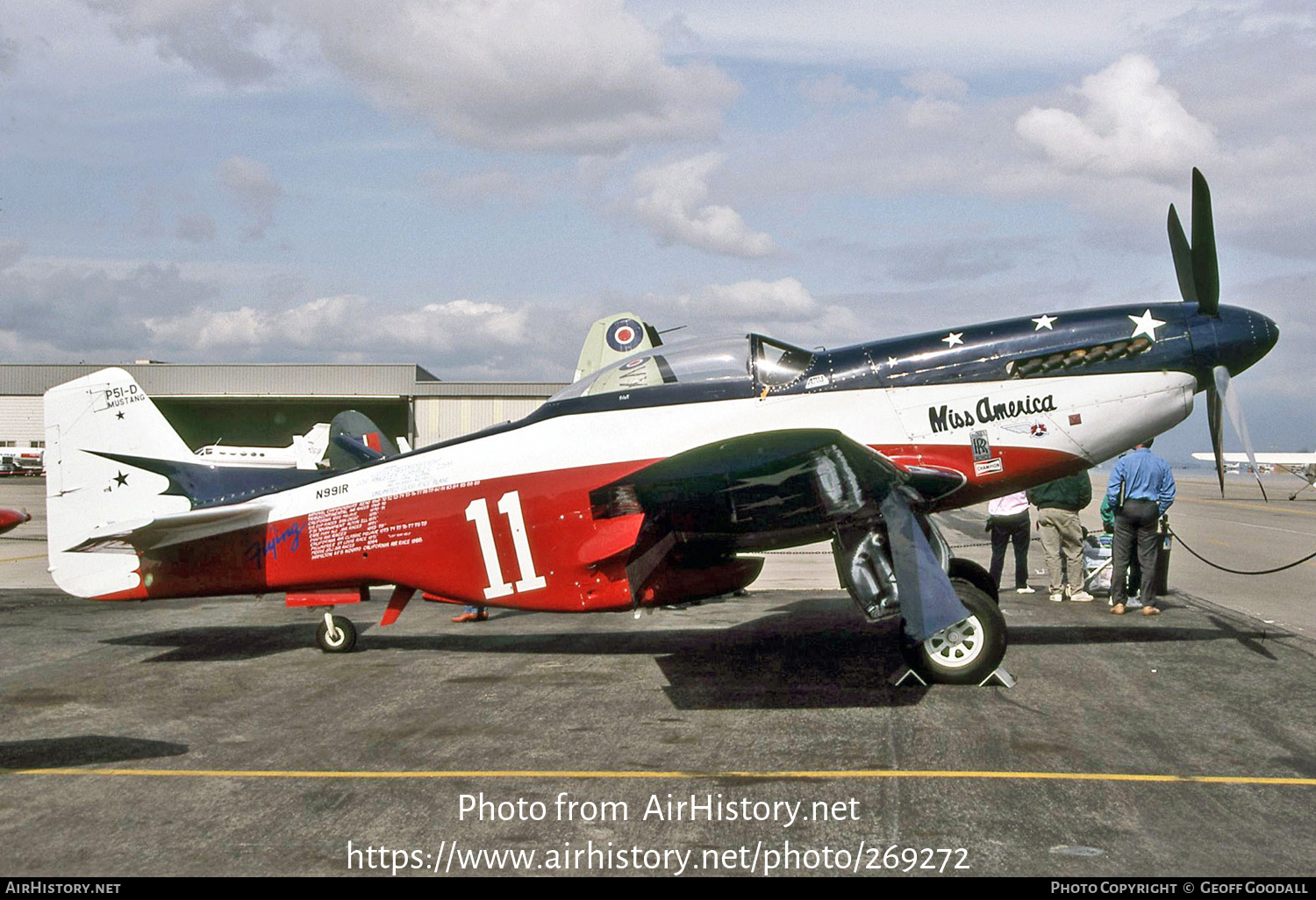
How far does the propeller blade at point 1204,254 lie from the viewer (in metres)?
7.72

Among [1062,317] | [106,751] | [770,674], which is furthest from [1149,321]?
[106,751]

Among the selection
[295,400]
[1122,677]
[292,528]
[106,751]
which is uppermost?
[295,400]

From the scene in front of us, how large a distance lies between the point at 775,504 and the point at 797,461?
66 cm

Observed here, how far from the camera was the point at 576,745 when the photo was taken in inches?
232

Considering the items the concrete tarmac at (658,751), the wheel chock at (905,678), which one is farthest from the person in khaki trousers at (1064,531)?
the wheel chock at (905,678)

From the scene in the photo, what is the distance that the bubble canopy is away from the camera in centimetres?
776

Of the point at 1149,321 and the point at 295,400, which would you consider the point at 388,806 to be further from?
the point at 295,400

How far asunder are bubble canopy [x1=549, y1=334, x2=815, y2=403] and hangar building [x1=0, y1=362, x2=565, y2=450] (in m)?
46.3

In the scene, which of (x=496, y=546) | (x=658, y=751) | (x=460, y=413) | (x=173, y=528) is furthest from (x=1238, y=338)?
(x=460, y=413)

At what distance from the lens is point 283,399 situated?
193 ft

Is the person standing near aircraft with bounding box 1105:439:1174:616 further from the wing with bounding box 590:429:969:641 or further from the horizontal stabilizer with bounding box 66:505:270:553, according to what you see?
the horizontal stabilizer with bounding box 66:505:270:553

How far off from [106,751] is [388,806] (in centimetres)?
220

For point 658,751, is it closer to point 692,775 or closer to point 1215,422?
point 692,775

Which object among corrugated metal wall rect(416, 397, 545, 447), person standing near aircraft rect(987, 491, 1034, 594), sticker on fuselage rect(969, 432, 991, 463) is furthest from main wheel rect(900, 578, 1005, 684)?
corrugated metal wall rect(416, 397, 545, 447)
